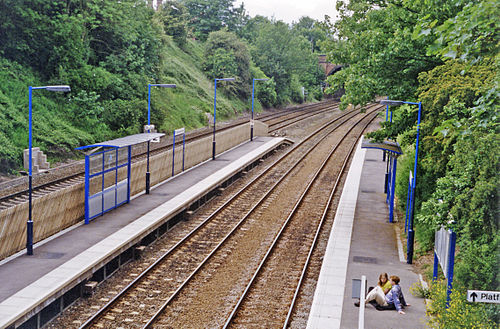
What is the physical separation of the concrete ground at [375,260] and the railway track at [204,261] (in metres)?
3.15

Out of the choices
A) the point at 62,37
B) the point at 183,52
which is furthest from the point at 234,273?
the point at 183,52

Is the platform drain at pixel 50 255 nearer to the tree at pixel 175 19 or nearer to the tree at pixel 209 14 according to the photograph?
the tree at pixel 175 19

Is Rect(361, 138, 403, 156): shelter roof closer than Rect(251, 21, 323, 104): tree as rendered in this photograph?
Yes

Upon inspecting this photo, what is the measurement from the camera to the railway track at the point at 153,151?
70.8ft

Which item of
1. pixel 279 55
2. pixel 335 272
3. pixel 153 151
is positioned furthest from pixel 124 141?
pixel 279 55

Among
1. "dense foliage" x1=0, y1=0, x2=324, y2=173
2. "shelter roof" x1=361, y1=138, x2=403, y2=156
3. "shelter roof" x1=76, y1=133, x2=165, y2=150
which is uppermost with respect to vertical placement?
"dense foliage" x1=0, y1=0, x2=324, y2=173

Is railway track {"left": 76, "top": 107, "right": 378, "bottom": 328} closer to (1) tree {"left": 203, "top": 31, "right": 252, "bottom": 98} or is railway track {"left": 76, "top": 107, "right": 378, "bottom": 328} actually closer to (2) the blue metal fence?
(2) the blue metal fence

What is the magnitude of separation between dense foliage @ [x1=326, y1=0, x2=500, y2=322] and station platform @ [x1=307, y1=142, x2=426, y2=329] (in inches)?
40.4

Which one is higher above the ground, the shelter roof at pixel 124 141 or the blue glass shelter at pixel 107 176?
the shelter roof at pixel 124 141

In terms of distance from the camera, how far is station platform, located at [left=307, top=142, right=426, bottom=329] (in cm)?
1277

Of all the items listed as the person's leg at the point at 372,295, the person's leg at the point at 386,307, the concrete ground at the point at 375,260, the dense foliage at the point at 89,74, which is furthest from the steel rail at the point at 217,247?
the dense foliage at the point at 89,74

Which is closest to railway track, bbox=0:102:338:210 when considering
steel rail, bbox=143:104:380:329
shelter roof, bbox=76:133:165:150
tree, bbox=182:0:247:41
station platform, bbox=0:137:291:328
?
station platform, bbox=0:137:291:328

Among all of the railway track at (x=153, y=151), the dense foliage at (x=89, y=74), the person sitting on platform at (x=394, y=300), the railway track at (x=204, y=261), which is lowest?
the railway track at (x=204, y=261)

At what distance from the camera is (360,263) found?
55.8 ft
